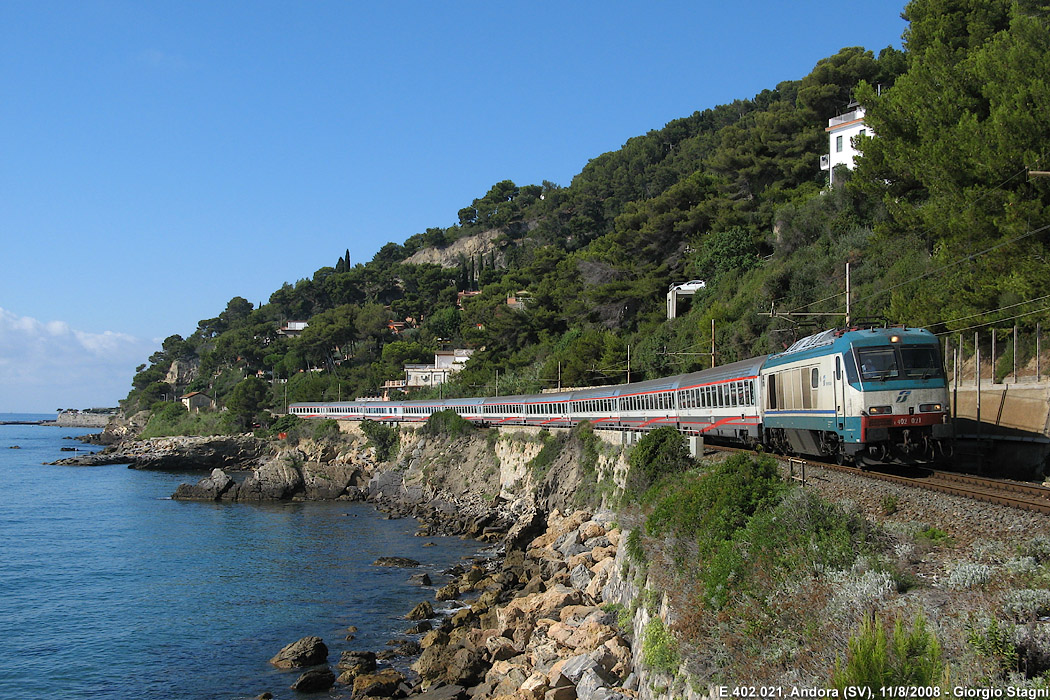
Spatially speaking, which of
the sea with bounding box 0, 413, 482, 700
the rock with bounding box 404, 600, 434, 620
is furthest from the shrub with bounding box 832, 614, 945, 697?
the rock with bounding box 404, 600, 434, 620

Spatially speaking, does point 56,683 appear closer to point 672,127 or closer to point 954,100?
point 954,100

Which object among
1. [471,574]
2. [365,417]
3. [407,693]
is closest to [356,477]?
[365,417]

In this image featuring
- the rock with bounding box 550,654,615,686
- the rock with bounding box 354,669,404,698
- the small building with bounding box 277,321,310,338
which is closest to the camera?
the rock with bounding box 550,654,615,686

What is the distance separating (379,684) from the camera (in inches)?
688

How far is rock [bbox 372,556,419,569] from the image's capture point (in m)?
30.9

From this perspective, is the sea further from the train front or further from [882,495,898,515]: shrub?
the train front

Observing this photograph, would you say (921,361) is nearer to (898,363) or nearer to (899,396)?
(898,363)

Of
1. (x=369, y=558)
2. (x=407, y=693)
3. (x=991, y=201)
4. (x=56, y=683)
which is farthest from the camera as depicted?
(x=369, y=558)

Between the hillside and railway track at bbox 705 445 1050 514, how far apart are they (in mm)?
7016

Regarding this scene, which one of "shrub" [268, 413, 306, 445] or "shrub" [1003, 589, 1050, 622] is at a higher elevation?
"shrub" [1003, 589, 1050, 622]

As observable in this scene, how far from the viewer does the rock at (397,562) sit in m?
30.9

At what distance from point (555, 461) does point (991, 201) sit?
23.0m

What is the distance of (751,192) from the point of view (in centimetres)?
6253

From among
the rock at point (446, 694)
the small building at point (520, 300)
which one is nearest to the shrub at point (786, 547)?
the rock at point (446, 694)
